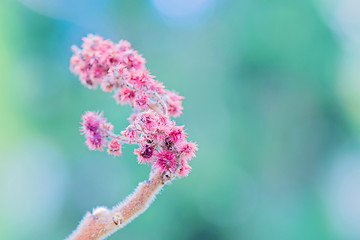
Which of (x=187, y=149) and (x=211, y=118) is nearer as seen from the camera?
(x=187, y=149)

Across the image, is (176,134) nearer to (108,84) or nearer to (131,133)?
(131,133)

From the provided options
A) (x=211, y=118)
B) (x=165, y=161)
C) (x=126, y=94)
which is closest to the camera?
(x=165, y=161)

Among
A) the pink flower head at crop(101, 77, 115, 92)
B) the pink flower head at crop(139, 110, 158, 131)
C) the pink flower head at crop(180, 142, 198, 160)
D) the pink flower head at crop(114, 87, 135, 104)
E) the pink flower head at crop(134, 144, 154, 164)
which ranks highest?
the pink flower head at crop(101, 77, 115, 92)

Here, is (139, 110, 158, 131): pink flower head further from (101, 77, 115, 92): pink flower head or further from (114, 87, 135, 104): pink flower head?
(101, 77, 115, 92): pink flower head

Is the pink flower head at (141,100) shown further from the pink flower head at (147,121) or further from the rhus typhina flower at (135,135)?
the pink flower head at (147,121)

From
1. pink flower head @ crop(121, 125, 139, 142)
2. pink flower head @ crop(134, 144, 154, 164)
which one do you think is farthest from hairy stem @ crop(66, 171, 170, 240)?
pink flower head @ crop(121, 125, 139, 142)

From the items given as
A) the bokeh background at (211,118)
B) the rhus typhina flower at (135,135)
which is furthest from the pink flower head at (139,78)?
the bokeh background at (211,118)

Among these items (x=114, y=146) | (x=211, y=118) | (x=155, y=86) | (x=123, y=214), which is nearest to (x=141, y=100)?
(x=155, y=86)
